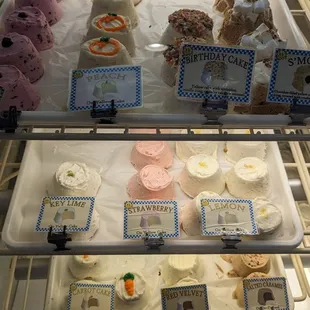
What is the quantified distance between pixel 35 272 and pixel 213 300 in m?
0.70

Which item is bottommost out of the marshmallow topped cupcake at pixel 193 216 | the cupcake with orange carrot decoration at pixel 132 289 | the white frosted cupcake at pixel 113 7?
the cupcake with orange carrot decoration at pixel 132 289

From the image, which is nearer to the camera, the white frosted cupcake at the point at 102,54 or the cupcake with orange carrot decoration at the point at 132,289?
the white frosted cupcake at the point at 102,54

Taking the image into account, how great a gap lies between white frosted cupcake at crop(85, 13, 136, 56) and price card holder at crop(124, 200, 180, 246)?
0.58 metres

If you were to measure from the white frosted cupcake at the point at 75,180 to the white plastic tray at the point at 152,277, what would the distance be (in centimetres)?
27

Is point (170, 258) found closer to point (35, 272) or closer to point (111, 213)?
point (111, 213)

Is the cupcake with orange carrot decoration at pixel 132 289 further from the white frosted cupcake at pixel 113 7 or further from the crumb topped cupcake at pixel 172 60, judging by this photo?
the white frosted cupcake at pixel 113 7

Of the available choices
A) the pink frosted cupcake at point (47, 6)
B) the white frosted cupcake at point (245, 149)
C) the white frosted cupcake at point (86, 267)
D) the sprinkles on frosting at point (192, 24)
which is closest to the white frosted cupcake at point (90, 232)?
the white frosted cupcake at point (86, 267)

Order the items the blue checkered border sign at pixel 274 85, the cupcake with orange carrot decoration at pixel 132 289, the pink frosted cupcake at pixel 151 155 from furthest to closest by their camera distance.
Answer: the pink frosted cupcake at pixel 151 155 → the cupcake with orange carrot decoration at pixel 132 289 → the blue checkered border sign at pixel 274 85

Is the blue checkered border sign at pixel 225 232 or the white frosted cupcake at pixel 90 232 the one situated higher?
the blue checkered border sign at pixel 225 232

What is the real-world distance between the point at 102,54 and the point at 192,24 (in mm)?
366

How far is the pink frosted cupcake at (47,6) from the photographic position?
5.70 feet

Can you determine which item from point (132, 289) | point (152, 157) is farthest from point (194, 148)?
point (132, 289)

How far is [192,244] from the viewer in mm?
1362

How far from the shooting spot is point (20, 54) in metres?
1.45
